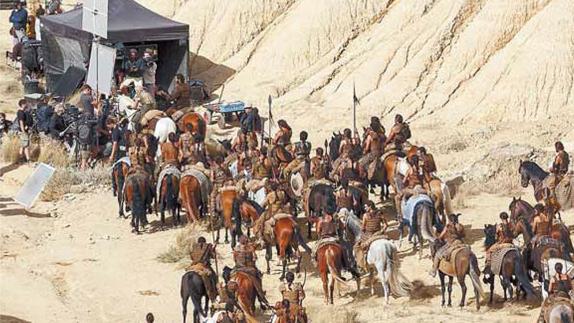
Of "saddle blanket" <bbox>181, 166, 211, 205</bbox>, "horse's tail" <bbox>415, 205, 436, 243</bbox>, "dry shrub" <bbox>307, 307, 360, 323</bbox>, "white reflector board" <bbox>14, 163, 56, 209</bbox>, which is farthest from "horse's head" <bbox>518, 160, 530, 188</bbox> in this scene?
"white reflector board" <bbox>14, 163, 56, 209</bbox>

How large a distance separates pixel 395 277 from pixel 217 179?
472cm

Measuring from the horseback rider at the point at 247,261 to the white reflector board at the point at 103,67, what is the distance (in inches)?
516

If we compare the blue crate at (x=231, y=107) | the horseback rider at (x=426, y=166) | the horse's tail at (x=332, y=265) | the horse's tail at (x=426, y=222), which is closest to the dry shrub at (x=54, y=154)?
the blue crate at (x=231, y=107)

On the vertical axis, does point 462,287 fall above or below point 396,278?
below

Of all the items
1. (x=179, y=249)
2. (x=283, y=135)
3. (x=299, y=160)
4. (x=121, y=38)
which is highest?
(x=121, y=38)

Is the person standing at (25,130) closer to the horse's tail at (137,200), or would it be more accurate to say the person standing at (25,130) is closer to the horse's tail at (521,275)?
the horse's tail at (137,200)

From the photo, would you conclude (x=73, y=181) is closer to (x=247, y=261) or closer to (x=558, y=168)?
(x=247, y=261)

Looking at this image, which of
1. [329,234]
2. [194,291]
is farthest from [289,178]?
[194,291]

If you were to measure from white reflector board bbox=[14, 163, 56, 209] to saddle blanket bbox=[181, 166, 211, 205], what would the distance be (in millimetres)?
3412

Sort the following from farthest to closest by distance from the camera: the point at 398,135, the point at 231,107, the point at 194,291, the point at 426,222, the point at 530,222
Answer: the point at 231,107 < the point at 398,135 < the point at 426,222 < the point at 530,222 < the point at 194,291

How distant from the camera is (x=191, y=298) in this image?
808 inches

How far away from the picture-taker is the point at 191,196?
2592 centimetres

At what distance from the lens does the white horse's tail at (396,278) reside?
70.9 feet

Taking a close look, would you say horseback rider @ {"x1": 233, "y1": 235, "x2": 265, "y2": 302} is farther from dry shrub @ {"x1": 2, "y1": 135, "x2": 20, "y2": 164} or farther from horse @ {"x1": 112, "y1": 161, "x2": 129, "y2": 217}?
dry shrub @ {"x1": 2, "y1": 135, "x2": 20, "y2": 164}
